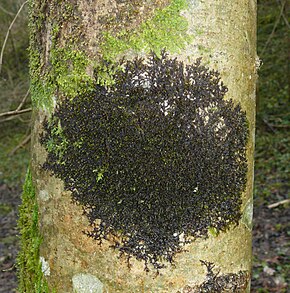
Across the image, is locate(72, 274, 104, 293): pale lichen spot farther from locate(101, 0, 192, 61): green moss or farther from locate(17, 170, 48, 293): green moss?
locate(101, 0, 192, 61): green moss

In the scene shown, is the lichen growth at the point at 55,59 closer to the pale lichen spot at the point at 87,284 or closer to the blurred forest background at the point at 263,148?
the pale lichen spot at the point at 87,284

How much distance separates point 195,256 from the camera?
3.03ft

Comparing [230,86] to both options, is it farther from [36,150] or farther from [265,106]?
[265,106]

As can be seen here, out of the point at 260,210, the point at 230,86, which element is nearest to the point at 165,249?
the point at 230,86

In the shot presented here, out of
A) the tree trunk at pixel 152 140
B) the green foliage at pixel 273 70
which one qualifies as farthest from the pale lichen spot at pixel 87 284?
the green foliage at pixel 273 70

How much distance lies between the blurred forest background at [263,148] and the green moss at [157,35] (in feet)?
12.4

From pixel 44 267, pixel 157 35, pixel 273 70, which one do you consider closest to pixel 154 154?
pixel 157 35

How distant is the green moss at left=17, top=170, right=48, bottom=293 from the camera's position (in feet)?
3.52

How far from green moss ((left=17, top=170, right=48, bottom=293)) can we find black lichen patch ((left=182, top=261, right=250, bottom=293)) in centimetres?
36

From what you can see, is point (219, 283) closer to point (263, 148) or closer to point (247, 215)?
point (247, 215)

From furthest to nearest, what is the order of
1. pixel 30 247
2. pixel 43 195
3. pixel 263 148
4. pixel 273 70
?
pixel 273 70 < pixel 263 148 < pixel 30 247 < pixel 43 195

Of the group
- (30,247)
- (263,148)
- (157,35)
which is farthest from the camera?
(263,148)

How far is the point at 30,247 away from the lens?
1.12m

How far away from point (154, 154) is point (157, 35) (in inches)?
9.4
